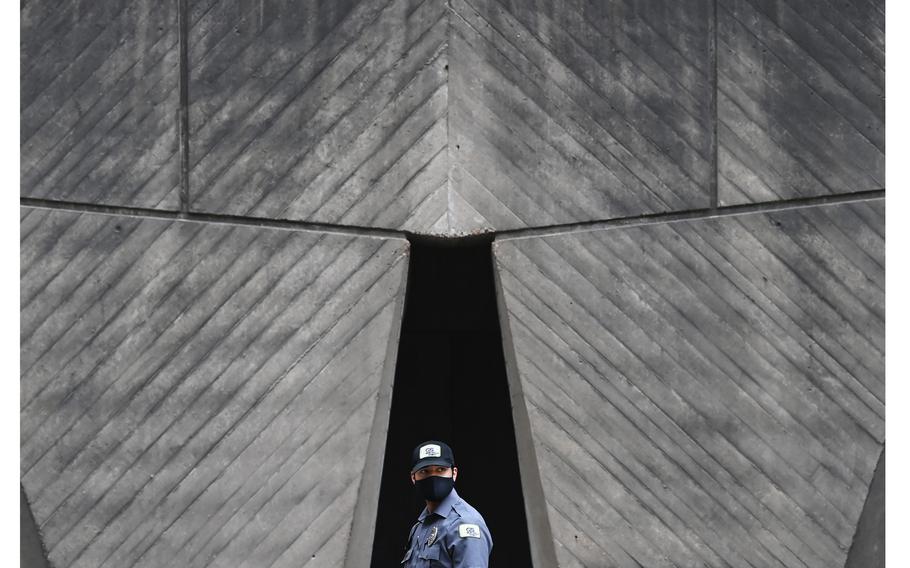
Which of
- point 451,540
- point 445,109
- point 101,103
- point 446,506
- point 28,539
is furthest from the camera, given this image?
point 101,103

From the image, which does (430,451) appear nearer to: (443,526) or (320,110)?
(443,526)

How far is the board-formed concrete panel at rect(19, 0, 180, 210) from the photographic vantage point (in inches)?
288

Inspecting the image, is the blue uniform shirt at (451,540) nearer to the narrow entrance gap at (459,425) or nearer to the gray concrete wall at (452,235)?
the gray concrete wall at (452,235)

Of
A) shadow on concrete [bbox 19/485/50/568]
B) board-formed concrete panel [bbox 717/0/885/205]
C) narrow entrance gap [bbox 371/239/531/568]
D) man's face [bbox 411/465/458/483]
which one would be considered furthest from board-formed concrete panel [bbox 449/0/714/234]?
narrow entrance gap [bbox 371/239/531/568]

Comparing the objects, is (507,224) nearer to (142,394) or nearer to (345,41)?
(345,41)

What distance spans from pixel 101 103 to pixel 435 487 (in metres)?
2.95

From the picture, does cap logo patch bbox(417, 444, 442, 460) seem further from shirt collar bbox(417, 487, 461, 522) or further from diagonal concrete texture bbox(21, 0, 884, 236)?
diagonal concrete texture bbox(21, 0, 884, 236)

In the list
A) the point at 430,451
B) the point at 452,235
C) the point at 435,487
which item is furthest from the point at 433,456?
the point at 452,235

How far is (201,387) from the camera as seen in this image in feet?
23.3

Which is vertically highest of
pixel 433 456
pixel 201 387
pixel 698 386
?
pixel 201 387

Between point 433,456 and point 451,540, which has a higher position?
point 433,456

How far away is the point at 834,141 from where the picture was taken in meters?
7.41

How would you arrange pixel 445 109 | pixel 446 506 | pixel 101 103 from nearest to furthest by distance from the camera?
pixel 446 506 → pixel 445 109 → pixel 101 103

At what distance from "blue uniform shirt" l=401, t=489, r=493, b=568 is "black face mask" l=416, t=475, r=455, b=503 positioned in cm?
3
